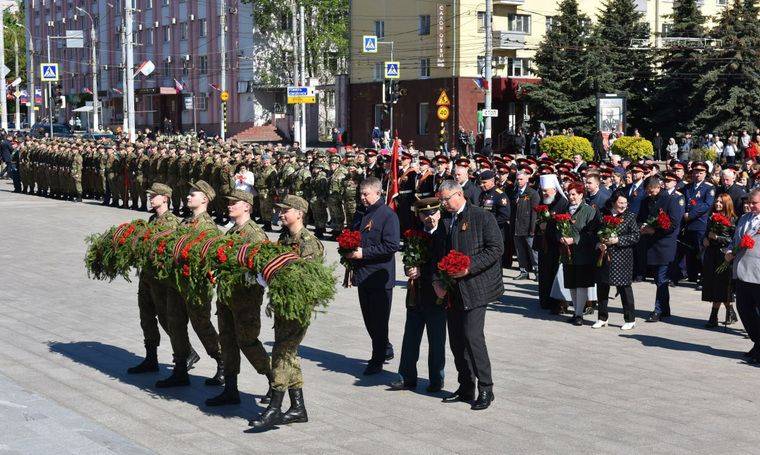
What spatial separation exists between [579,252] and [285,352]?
19.4ft

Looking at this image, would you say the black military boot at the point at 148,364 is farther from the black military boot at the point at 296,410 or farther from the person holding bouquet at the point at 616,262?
the person holding bouquet at the point at 616,262

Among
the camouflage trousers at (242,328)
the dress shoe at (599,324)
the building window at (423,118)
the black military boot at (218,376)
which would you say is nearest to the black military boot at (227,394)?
the camouflage trousers at (242,328)

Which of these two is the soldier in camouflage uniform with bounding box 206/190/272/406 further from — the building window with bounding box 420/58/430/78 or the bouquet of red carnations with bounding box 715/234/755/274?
the building window with bounding box 420/58/430/78

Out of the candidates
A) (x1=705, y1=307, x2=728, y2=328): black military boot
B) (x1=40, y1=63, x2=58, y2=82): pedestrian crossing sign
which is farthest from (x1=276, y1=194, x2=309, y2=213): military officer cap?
(x1=40, y1=63, x2=58, y2=82): pedestrian crossing sign

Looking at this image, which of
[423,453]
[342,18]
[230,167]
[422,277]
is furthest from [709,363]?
[342,18]

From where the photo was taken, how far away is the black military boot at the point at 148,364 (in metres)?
10.6

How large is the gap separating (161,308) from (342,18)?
70.4 meters

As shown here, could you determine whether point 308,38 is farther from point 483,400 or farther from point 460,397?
point 483,400

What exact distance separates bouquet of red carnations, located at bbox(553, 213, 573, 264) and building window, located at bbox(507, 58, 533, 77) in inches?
2063

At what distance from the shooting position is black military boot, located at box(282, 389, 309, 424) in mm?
8625

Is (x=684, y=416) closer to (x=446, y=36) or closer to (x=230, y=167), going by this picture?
(x=230, y=167)

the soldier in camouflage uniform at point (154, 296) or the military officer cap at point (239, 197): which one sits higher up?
the military officer cap at point (239, 197)

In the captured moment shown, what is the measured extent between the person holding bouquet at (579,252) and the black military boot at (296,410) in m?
5.63

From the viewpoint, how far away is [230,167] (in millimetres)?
27672
